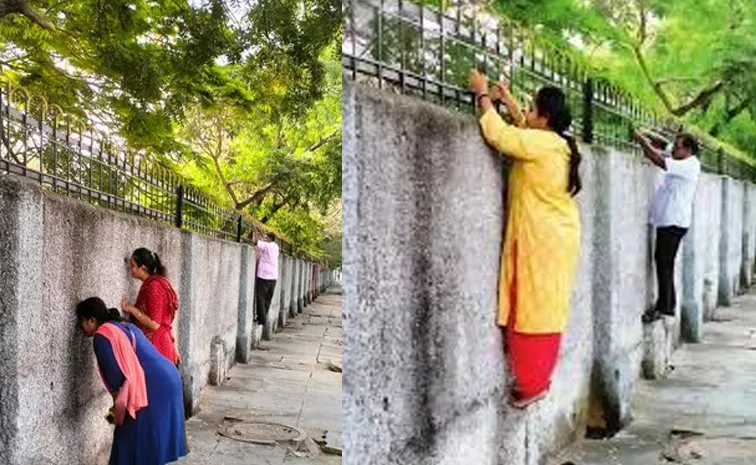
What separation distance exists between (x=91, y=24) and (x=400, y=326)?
5.93 m

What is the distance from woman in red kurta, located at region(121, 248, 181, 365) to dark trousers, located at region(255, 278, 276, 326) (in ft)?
22.4

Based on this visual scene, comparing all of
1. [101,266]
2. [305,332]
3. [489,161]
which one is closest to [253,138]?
[305,332]

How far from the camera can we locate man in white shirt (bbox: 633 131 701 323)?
713 centimetres

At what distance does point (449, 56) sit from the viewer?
13.3 feet

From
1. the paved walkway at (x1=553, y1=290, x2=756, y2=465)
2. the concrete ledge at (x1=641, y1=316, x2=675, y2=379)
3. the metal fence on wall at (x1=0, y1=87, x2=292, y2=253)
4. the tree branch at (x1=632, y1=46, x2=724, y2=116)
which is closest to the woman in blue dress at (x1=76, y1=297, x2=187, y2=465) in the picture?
the metal fence on wall at (x1=0, y1=87, x2=292, y2=253)

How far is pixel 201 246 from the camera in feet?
29.3

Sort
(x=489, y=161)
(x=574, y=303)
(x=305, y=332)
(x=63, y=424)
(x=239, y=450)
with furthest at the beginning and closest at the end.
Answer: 1. (x=305, y=332)
2. (x=239, y=450)
3. (x=574, y=303)
4. (x=63, y=424)
5. (x=489, y=161)

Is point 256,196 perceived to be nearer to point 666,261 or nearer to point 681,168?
point 666,261

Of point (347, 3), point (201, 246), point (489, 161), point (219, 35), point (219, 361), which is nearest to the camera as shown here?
point (347, 3)

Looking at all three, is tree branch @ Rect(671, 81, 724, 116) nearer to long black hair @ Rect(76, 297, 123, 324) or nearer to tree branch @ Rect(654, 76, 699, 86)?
tree branch @ Rect(654, 76, 699, 86)

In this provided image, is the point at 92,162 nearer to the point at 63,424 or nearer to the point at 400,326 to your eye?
the point at 63,424

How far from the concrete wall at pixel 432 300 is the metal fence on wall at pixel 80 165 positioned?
164cm

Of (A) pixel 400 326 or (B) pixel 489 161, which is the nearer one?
(A) pixel 400 326

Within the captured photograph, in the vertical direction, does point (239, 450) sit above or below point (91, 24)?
below
